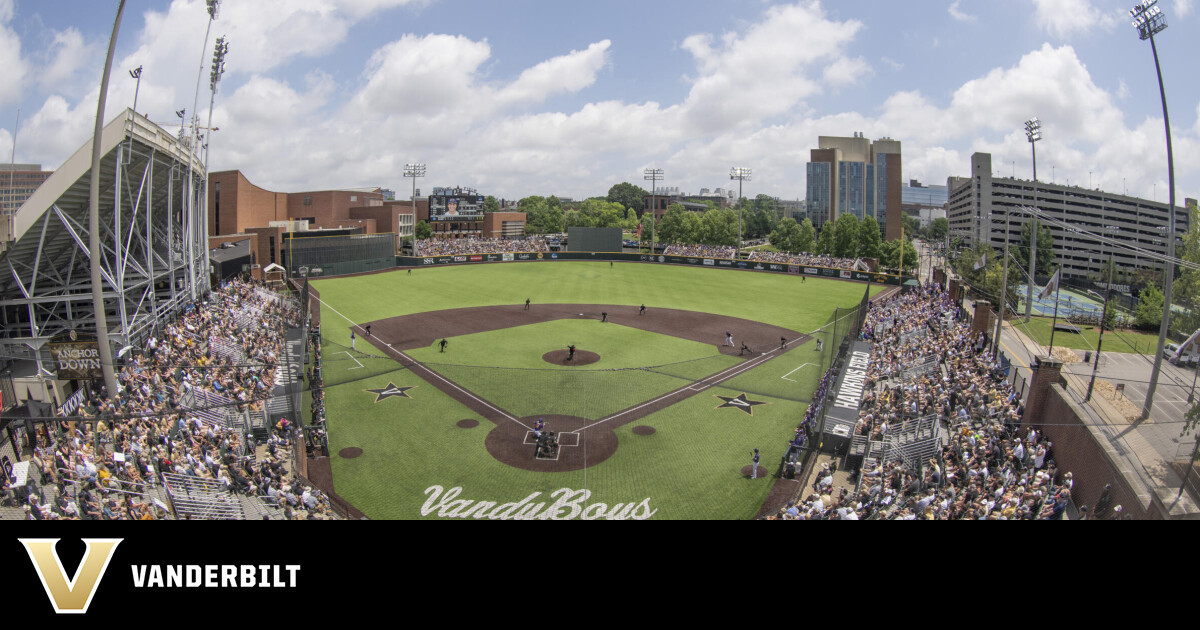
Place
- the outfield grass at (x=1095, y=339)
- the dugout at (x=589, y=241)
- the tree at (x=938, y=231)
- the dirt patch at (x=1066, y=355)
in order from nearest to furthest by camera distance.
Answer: the dirt patch at (x=1066, y=355)
the outfield grass at (x=1095, y=339)
the dugout at (x=589, y=241)
the tree at (x=938, y=231)

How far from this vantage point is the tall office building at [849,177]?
146 meters

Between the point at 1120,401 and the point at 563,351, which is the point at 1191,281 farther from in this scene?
the point at 563,351

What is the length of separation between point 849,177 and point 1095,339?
12661cm

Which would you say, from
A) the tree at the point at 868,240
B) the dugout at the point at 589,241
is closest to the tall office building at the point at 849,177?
the tree at the point at 868,240

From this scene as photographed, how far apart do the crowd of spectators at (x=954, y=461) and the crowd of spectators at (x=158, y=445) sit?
12.1m

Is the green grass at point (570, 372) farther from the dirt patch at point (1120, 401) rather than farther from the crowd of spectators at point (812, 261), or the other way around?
the crowd of spectators at point (812, 261)

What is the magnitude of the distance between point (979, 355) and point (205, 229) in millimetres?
43580

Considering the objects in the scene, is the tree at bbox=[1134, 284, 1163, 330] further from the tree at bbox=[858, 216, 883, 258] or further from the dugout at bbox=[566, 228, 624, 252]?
the dugout at bbox=[566, 228, 624, 252]

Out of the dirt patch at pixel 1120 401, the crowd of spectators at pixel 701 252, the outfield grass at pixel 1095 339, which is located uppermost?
the crowd of spectators at pixel 701 252

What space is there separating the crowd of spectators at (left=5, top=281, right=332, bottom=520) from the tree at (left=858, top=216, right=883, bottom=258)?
70.4 meters
